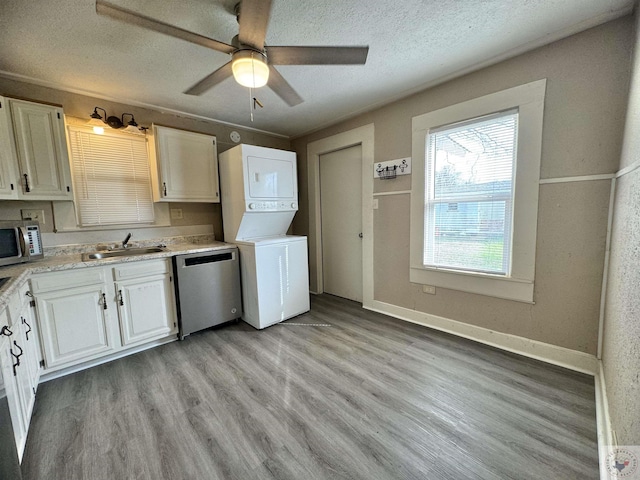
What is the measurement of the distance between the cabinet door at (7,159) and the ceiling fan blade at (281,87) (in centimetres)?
193

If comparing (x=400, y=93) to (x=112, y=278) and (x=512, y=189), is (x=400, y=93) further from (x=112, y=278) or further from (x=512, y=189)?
(x=112, y=278)

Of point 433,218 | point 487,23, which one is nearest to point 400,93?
point 487,23

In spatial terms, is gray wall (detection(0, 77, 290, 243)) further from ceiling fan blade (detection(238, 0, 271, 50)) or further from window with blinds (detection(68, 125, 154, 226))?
ceiling fan blade (detection(238, 0, 271, 50))

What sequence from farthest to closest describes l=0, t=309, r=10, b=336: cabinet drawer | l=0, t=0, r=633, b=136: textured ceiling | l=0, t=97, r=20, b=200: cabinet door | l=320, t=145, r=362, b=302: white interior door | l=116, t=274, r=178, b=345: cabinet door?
1. l=320, t=145, r=362, b=302: white interior door
2. l=116, t=274, r=178, b=345: cabinet door
3. l=0, t=97, r=20, b=200: cabinet door
4. l=0, t=0, r=633, b=136: textured ceiling
5. l=0, t=309, r=10, b=336: cabinet drawer

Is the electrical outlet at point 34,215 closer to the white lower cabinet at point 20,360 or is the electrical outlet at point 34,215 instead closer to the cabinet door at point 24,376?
the white lower cabinet at point 20,360

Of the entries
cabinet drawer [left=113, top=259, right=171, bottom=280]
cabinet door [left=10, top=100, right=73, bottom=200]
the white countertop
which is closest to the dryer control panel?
the white countertop

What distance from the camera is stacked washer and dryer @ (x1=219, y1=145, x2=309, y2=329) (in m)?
2.63

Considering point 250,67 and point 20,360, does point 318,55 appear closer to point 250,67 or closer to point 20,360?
point 250,67

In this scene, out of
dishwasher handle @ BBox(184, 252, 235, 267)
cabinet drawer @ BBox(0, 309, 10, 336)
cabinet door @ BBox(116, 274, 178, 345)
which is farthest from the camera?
dishwasher handle @ BBox(184, 252, 235, 267)

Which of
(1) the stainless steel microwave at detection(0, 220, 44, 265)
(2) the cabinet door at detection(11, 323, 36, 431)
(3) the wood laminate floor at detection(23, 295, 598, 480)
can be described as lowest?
(3) the wood laminate floor at detection(23, 295, 598, 480)

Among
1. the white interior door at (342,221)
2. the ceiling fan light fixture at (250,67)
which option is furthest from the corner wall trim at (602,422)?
the ceiling fan light fixture at (250,67)

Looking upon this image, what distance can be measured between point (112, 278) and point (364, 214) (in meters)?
2.42

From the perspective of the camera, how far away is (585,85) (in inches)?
65.6

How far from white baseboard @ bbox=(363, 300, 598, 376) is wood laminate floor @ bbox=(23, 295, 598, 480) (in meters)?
0.08
